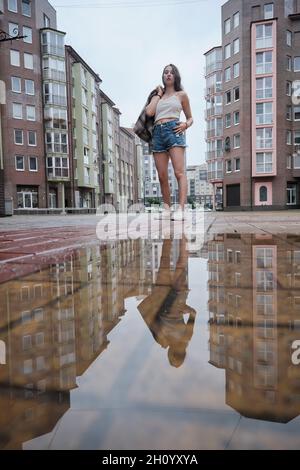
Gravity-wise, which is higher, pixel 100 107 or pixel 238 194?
pixel 100 107

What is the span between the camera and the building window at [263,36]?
109 feet

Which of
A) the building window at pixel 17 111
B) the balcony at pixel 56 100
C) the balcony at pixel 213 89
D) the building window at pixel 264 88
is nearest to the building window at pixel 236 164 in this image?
the building window at pixel 264 88

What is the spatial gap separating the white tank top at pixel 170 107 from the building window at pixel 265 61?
3243 centimetres

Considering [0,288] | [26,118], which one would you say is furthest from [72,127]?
[0,288]

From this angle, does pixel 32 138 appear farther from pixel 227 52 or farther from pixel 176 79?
pixel 176 79

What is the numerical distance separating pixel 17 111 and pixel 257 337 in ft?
123

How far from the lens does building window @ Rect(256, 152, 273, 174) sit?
34.3 meters

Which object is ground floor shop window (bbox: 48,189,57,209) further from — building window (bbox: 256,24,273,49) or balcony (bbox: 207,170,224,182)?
building window (bbox: 256,24,273,49)

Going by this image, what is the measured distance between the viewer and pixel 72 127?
3938 cm

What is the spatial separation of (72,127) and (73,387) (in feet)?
135

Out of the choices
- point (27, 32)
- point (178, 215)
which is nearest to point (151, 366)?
point (178, 215)

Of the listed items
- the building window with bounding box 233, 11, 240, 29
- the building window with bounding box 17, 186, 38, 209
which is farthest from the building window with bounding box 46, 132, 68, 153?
the building window with bounding box 233, 11, 240, 29

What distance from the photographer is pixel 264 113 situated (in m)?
34.0
